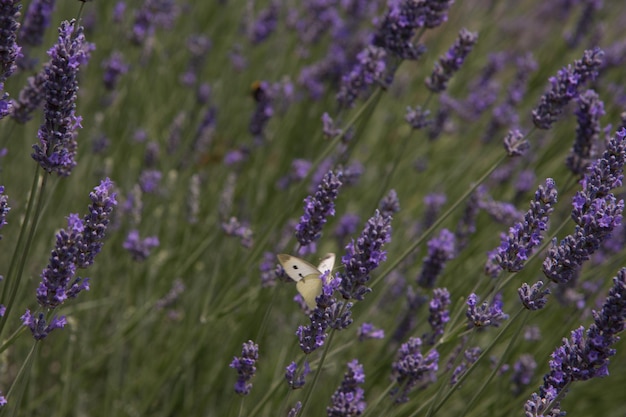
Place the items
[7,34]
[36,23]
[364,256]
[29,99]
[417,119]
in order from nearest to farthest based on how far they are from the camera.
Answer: [7,34]
[364,256]
[29,99]
[36,23]
[417,119]

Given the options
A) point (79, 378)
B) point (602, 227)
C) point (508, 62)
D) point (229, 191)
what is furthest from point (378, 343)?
point (508, 62)

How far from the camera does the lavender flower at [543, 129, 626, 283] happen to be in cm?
199

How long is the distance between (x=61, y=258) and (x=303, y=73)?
3.02m

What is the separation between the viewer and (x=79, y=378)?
3271mm

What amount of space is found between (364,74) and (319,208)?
117 cm

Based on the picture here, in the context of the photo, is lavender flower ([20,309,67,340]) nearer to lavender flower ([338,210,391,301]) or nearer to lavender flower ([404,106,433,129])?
lavender flower ([338,210,391,301])

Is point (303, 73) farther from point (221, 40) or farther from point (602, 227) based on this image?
point (602, 227)

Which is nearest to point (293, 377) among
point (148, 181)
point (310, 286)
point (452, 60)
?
point (310, 286)

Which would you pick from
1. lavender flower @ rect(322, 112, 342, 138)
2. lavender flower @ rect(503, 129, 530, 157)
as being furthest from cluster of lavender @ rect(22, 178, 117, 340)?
lavender flower @ rect(503, 129, 530, 157)

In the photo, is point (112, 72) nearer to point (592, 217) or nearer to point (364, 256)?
point (364, 256)

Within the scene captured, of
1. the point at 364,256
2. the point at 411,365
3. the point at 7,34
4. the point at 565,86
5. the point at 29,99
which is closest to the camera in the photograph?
the point at 7,34

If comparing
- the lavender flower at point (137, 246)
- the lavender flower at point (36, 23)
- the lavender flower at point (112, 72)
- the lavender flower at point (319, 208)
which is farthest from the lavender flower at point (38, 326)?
the lavender flower at point (112, 72)

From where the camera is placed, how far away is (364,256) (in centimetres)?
199

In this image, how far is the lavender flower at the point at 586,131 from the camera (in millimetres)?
2954
